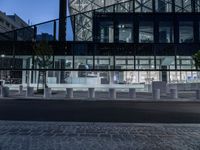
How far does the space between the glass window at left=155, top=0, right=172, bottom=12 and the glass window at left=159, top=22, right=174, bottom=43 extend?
2.06m

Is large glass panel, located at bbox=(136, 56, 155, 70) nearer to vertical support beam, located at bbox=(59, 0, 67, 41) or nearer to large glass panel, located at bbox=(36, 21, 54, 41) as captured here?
vertical support beam, located at bbox=(59, 0, 67, 41)

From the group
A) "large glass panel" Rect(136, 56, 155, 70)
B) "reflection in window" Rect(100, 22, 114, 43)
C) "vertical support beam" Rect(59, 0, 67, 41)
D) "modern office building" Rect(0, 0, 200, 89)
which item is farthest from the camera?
"vertical support beam" Rect(59, 0, 67, 41)

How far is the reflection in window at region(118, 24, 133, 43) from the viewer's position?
3325 centimetres

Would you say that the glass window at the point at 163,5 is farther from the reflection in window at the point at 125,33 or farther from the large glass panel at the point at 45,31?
the large glass panel at the point at 45,31

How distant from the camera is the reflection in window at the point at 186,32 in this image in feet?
109

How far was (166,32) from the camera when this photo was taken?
33.9 meters

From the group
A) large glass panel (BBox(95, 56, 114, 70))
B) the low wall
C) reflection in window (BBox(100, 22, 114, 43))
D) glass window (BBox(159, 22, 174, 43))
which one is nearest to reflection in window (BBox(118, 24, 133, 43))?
reflection in window (BBox(100, 22, 114, 43))

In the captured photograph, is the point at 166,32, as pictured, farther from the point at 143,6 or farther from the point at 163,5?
the point at 143,6

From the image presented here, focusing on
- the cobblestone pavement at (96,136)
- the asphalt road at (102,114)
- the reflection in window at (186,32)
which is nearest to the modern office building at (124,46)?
the reflection in window at (186,32)

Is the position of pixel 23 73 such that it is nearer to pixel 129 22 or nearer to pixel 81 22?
pixel 81 22

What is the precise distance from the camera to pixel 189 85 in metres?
34.9

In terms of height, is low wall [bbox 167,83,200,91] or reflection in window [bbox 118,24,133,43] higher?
reflection in window [bbox 118,24,133,43]

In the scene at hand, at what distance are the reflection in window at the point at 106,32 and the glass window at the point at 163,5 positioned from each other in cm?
690

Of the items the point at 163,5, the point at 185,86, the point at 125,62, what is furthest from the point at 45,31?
the point at 185,86
